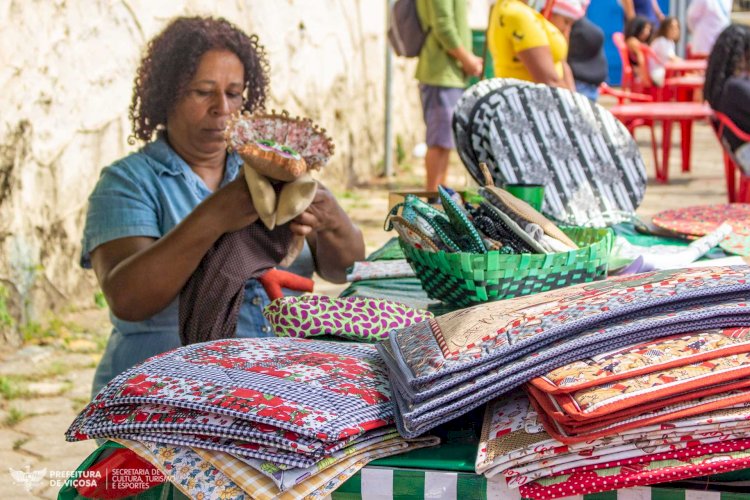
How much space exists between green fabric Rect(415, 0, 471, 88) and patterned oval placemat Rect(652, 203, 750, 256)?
3407mm

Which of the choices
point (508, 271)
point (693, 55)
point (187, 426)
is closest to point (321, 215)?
point (508, 271)

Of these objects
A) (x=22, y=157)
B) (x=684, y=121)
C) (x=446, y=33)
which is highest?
(x=446, y=33)

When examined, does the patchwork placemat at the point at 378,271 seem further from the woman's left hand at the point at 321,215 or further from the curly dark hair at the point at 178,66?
the curly dark hair at the point at 178,66

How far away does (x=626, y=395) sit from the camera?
1.13 m

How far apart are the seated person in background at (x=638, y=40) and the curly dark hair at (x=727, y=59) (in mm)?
3854

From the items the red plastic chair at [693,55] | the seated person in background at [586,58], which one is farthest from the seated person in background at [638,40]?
the seated person in background at [586,58]

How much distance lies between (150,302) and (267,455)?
1.07 metres

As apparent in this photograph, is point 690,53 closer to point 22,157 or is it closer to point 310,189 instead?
point 22,157

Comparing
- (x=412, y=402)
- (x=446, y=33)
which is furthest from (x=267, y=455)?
(x=446, y=33)

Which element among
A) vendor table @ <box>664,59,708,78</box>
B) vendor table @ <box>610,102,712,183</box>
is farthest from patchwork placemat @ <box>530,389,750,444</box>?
vendor table @ <box>664,59,708,78</box>

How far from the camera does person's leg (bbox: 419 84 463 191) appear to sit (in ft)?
20.5

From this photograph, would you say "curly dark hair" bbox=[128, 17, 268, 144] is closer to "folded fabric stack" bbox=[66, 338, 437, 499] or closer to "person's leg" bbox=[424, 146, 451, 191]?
"folded fabric stack" bbox=[66, 338, 437, 499]

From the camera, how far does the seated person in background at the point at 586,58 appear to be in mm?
6512

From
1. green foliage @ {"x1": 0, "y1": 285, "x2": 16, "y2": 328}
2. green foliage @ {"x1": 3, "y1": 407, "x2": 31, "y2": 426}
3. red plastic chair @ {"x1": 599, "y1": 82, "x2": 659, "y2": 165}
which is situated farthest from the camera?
red plastic chair @ {"x1": 599, "y1": 82, "x2": 659, "y2": 165}
